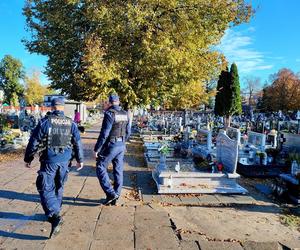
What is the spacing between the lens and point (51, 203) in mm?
4820

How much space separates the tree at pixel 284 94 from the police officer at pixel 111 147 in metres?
57.6

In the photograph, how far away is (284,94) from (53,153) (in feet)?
200

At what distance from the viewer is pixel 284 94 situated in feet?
197

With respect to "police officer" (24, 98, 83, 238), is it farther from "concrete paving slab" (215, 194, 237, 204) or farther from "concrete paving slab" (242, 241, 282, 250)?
"concrete paving slab" (215, 194, 237, 204)

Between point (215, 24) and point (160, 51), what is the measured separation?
129 inches

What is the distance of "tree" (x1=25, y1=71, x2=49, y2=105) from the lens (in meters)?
77.1

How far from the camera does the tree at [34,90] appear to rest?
77.1 metres

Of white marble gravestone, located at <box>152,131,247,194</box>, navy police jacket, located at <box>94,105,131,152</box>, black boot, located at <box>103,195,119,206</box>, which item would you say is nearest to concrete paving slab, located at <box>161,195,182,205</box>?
white marble gravestone, located at <box>152,131,247,194</box>

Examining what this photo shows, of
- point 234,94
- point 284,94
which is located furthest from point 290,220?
point 284,94

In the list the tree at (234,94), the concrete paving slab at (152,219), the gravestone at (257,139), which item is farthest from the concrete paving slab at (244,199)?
the tree at (234,94)

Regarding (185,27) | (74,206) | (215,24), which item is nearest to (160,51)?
(185,27)

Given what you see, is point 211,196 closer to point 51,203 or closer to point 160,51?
point 51,203

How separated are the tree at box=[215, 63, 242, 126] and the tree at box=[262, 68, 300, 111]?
32.0m

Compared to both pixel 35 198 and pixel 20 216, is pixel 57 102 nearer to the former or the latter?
pixel 20 216
